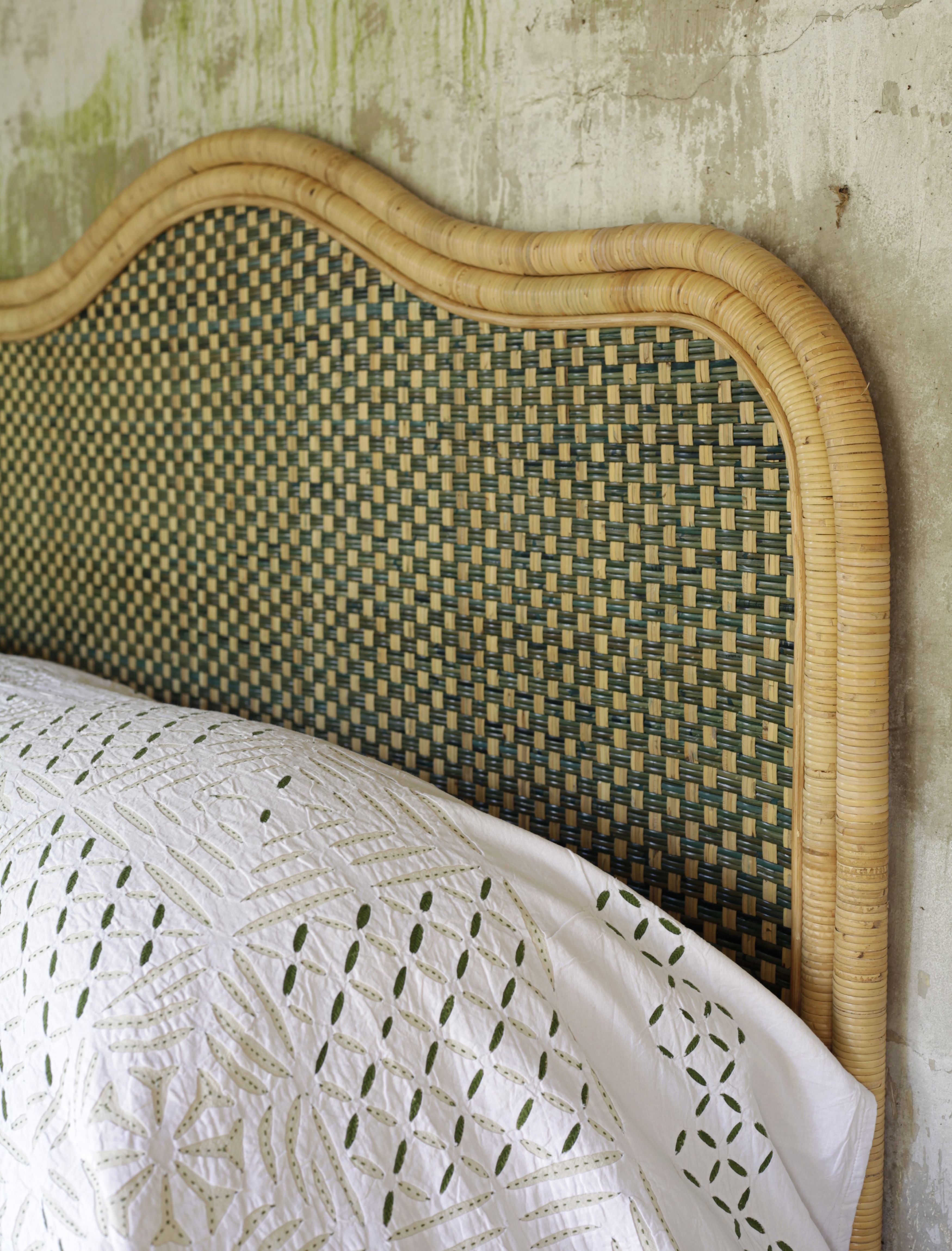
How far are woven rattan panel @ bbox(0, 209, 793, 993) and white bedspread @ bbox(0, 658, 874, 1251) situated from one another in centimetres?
15

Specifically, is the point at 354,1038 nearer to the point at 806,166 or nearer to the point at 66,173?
the point at 806,166

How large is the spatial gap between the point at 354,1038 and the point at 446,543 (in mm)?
575

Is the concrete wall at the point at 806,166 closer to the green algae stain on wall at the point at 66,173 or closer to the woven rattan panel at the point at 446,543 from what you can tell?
the woven rattan panel at the point at 446,543

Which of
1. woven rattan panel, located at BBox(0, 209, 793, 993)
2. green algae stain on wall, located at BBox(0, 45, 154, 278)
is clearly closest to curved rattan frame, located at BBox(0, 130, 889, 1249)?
woven rattan panel, located at BBox(0, 209, 793, 993)

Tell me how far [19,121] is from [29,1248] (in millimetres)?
1620

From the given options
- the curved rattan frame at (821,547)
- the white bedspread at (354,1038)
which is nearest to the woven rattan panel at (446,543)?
the curved rattan frame at (821,547)

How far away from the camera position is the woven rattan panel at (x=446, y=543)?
34.7 inches

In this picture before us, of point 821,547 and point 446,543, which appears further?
point 446,543

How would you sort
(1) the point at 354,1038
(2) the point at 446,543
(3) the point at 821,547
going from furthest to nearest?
1. (2) the point at 446,543
2. (3) the point at 821,547
3. (1) the point at 354,1038

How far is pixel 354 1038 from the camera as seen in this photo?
642 millimetres

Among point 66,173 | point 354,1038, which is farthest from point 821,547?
Result: point 66,173

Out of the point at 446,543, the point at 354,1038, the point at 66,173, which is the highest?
the point at 66,173

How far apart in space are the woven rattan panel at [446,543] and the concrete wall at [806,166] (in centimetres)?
11

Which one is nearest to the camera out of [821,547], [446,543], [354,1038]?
[354,1038]
